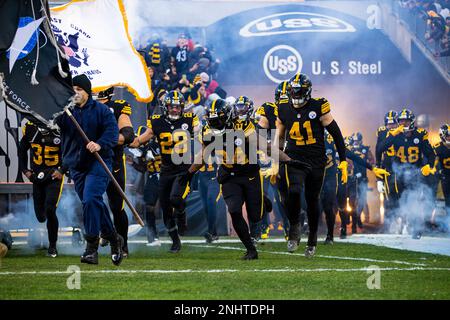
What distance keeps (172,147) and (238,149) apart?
2.10 metres

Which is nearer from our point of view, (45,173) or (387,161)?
(45,173)

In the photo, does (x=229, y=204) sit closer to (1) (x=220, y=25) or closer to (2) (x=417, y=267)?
(2) (x=417, y=267)

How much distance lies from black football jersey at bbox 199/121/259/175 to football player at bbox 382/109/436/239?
6.21 meters

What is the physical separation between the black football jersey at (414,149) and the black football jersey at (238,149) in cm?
638

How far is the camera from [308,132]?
11.9 metres

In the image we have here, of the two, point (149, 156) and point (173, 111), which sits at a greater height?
point (173, 111)

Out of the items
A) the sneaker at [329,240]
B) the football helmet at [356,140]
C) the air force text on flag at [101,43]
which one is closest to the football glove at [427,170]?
the sneaker at [329,240]

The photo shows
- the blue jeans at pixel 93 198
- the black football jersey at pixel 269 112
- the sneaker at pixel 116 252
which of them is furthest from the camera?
the black football jersey at pixel 269 112

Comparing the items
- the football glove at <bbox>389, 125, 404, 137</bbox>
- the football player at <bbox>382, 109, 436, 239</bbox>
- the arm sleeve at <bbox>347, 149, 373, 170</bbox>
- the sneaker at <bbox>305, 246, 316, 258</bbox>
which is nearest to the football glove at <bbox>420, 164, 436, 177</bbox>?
the football player at <bbox>382, 109, 436, 239</bbox>

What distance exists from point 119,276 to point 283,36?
12.3 m

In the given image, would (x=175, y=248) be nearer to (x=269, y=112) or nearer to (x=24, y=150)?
(x=24, y=150)

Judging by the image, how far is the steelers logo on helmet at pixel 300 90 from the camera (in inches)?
469

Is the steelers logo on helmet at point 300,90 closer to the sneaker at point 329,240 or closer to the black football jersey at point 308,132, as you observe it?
the black football jersey at point 308,132

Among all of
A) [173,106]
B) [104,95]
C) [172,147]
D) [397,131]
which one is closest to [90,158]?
[104,95]
